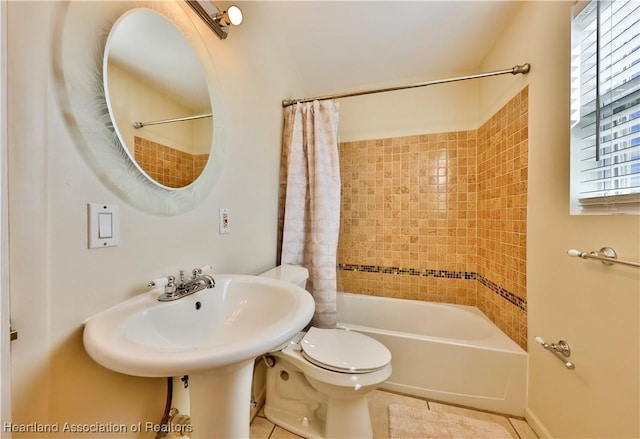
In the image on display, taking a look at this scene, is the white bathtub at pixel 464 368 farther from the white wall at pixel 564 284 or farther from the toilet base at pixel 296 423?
the toilet base at pixel 296 423

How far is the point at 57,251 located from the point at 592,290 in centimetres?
170

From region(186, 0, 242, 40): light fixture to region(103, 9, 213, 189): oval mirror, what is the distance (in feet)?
0.49

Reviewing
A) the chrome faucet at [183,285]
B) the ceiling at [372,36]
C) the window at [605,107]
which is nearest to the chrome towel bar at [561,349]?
the window at [605,107]

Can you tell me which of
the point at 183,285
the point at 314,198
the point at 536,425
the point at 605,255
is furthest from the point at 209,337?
the point at 536,425

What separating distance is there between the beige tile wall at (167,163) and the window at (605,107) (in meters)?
1.53

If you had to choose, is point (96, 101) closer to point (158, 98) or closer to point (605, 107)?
point (158, 98)

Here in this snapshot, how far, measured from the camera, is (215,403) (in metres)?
0.62

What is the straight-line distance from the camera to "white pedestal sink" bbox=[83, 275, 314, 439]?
0.44 metres

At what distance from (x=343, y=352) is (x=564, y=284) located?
3.46 feet

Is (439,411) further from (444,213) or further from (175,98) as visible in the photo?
(175,98)

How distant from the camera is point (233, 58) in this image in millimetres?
1155

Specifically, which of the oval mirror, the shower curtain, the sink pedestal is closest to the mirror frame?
the oval mirror

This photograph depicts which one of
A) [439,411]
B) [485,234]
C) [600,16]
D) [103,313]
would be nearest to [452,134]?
[485,234]

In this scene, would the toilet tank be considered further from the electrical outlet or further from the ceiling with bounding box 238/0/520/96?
the ceiling with bounding box 238/0/520/96
